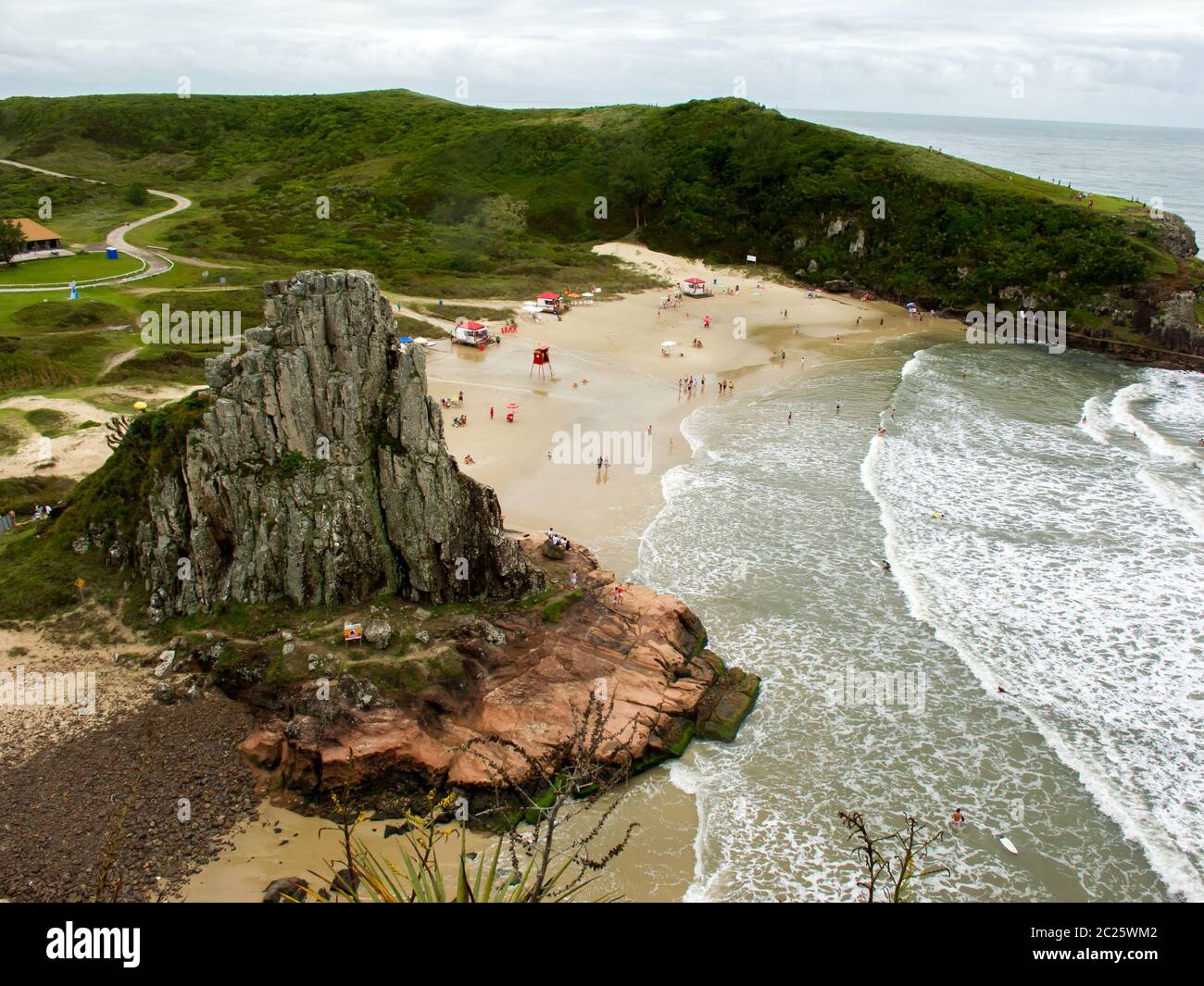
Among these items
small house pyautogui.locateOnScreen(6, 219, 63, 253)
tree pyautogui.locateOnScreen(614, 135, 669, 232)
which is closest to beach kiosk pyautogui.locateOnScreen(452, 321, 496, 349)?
small house pyautogui.locateOnScreen(6, 219, 63, 253)

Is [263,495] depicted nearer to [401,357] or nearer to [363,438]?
[363,438]

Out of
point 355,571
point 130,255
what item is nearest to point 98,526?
point 355,571

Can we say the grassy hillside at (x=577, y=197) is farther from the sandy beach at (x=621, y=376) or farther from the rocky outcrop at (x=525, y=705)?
the rocky outcrop at (x=525, y=705)

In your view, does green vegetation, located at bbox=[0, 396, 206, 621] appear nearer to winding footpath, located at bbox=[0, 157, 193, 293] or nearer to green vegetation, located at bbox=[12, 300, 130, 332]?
green vegetation, located at bbox=[12, 300, 130, 332]

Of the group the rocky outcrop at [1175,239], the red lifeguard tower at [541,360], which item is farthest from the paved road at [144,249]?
the rocky outcrop at [1175,239]
